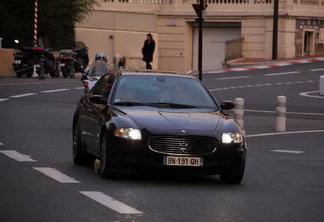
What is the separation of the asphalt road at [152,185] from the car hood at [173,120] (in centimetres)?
70

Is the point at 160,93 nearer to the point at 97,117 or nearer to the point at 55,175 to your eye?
the point at 97,117

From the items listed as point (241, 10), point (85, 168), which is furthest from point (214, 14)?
point (85, 168)

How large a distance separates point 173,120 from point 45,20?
1390 inches

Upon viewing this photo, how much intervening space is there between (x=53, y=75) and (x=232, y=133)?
28.5 meters

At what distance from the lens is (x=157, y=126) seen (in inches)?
427

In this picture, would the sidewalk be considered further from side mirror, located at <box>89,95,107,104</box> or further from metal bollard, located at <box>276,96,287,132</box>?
side mirror, located at <box>89,95,107,104</box>

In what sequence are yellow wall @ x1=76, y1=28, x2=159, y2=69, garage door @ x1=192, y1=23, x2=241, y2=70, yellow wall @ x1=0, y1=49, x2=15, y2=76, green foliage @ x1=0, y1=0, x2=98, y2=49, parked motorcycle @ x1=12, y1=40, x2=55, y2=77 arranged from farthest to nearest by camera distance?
garage door @ x1=192, y1=23, x2=241, y2=70
yellow wall @ x1=76, y1=28, x2=159, y2=69
green foliage @ x1=0, y1=0, x2=98, y2=49
yellow wall @ x1=0, y1=49, x2=15, y2=76
parked motorcycle @ x1=12, y1=40, x2=55, y2=77

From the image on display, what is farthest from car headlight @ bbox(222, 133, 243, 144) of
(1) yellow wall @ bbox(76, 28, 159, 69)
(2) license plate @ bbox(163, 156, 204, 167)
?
(1) yellow wall @ bbox(76, 28, 159, 69)

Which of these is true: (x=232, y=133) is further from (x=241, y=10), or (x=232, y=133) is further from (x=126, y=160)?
(x=241, y=10)

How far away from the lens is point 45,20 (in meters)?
45.6

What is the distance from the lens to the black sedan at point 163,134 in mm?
10789

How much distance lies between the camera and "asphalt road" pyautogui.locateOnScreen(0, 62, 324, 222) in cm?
885

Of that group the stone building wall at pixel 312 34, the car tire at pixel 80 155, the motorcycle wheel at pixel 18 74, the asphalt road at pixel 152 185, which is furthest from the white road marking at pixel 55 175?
the stone building wall at pixel 312 34

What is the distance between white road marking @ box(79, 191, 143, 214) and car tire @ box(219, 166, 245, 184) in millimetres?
1958
